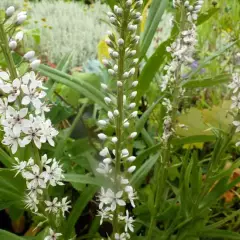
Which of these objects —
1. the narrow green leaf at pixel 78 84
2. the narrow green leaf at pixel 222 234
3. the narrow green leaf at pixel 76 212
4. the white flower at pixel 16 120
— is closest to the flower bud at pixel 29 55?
the white flower at pixel 16 120

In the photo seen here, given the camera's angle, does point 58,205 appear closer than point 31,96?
No

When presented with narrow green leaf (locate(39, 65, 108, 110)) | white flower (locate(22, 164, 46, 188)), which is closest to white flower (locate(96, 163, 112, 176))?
white flower (locate(22, 164, 46, 188))

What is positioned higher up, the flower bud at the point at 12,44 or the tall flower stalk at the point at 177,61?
the flower bud at the point at 12,44

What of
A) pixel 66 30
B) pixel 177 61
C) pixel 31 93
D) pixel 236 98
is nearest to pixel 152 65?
pixel 177 61

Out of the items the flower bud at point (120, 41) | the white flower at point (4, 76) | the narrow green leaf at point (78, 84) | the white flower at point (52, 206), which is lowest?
the white flower at point (52, 206)

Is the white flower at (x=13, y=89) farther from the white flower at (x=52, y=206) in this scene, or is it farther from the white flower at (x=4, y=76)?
the white flower at (x=52, y=206)

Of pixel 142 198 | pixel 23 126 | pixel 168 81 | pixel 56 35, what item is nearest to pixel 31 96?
pixel 23 126

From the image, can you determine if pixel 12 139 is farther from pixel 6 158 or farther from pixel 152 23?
pixel 152 23

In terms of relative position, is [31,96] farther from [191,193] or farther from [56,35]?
[56,35]

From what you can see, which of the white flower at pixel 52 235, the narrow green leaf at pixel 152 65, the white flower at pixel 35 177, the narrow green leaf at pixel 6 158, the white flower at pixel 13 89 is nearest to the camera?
the white flower at pixel 13 89
